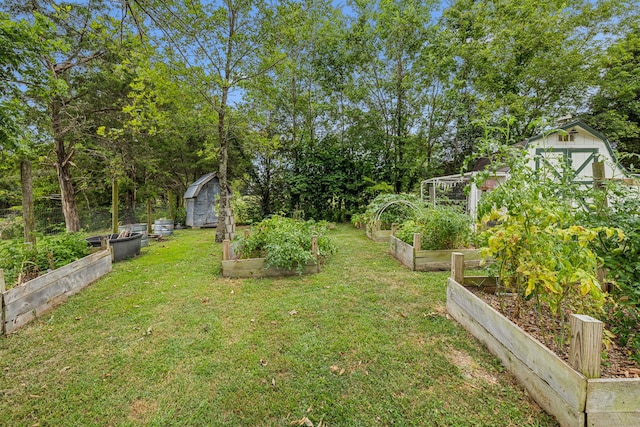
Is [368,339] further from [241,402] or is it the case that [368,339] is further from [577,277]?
[577,277]

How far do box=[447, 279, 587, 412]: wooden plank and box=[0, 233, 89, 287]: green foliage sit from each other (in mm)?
4736

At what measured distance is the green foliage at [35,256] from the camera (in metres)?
3.10

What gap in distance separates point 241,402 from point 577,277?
88.7 inches

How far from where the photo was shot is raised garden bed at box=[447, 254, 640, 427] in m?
1.32

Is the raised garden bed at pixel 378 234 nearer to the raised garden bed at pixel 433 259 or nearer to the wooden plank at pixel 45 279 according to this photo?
the raised garden bed at pixel 433 259

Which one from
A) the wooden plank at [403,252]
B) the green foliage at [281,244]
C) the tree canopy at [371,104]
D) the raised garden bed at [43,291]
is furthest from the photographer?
the tree canopy at [371,104]

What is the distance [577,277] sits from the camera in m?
1.57

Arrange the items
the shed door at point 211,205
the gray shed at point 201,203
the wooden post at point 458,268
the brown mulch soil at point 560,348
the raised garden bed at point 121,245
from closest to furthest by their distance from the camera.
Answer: the brown mulch soil at point 560,348 < the wooden post at point 458,268 < the raised garden bed at point 121,245 < the gray shed at point 201,203 < the shed door at point 211,205

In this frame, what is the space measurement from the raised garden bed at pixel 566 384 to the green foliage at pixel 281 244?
8.80 ft

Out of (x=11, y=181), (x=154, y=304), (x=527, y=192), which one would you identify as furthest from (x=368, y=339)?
(x=11, y=181)

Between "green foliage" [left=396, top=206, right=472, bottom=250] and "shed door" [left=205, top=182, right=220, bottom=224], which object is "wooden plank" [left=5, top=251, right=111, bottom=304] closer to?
"green foliage" [left=396, top=206, right=472, bottom=250]

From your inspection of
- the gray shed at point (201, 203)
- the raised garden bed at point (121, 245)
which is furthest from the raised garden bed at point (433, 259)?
the gray shed at point (201, 203)

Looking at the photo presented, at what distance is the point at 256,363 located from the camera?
211 cm

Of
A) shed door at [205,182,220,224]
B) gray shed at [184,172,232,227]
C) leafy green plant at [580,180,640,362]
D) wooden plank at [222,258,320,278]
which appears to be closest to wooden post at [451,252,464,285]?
leafy green plant at [580,180,640,362]
